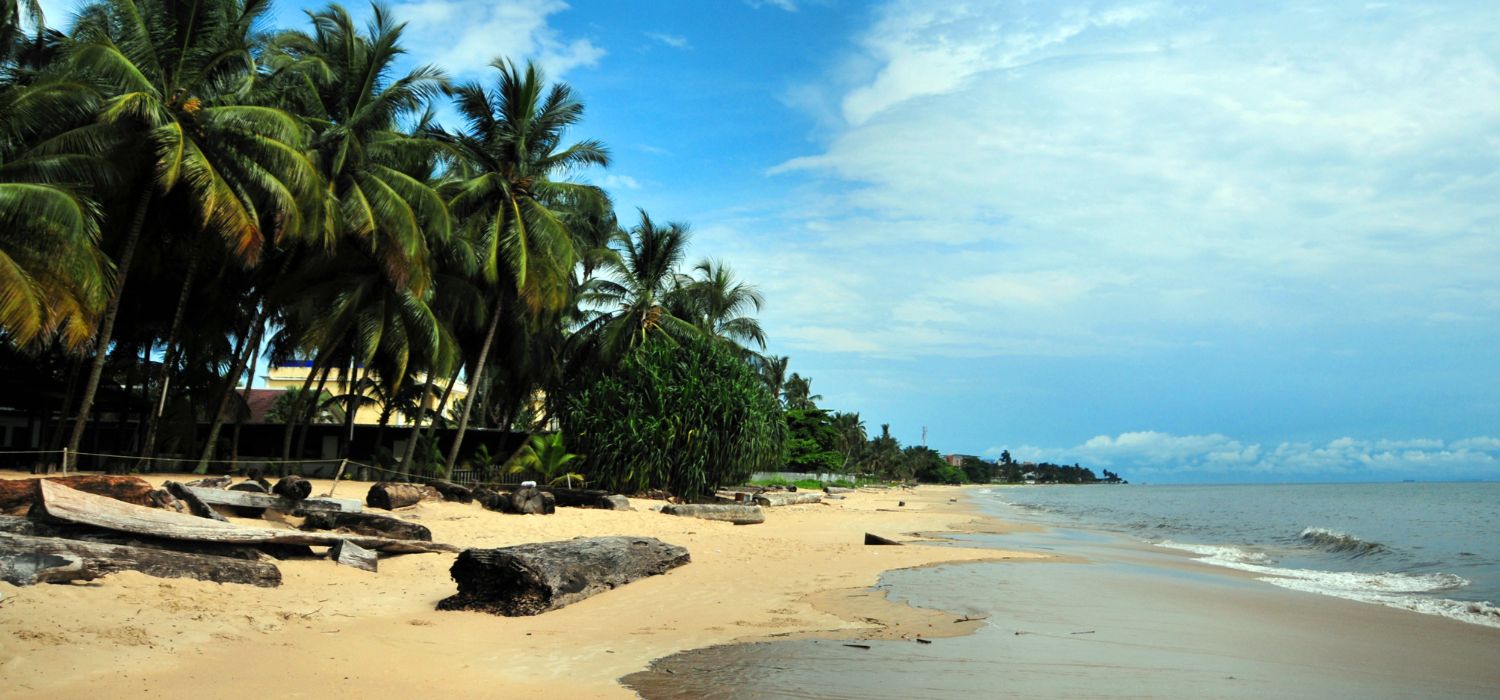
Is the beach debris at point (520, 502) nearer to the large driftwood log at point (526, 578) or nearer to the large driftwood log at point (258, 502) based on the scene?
the large driftwood log at point (258, 502)

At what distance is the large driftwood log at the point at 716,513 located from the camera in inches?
796

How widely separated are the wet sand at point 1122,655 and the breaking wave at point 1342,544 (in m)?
9.95

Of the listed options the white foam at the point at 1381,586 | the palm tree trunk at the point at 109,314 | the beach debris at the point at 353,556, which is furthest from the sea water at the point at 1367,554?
the palm tree trunk at the point at 109,314

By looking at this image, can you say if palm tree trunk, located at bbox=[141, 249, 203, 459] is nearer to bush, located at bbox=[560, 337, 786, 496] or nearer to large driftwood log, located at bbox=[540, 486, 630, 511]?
large driftwood log, located at bbox=[540, 486, 630, 511]

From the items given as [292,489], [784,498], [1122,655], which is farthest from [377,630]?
[784,498]

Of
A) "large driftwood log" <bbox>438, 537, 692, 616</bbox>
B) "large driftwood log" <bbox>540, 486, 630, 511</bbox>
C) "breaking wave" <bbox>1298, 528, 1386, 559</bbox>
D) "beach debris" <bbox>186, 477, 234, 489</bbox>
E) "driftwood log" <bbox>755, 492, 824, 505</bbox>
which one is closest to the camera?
"large driftwood log" <bbox>438, 537, 692, 616</bbox>

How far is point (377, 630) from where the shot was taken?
267 inches

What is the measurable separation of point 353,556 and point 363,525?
128 cm

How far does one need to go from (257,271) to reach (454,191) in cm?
555

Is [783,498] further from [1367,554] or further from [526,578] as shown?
[526,578]

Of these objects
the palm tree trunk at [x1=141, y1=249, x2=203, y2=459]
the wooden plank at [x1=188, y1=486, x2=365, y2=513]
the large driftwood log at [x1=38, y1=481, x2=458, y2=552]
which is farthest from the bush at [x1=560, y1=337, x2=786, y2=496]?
the large driftwood log at [x1=38, y1=481, x2=458, y2=552]

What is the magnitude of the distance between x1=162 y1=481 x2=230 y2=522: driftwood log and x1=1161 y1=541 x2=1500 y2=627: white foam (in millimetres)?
13248

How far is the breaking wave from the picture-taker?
63.8 ft

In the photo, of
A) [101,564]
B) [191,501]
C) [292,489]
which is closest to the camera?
[101,564]
